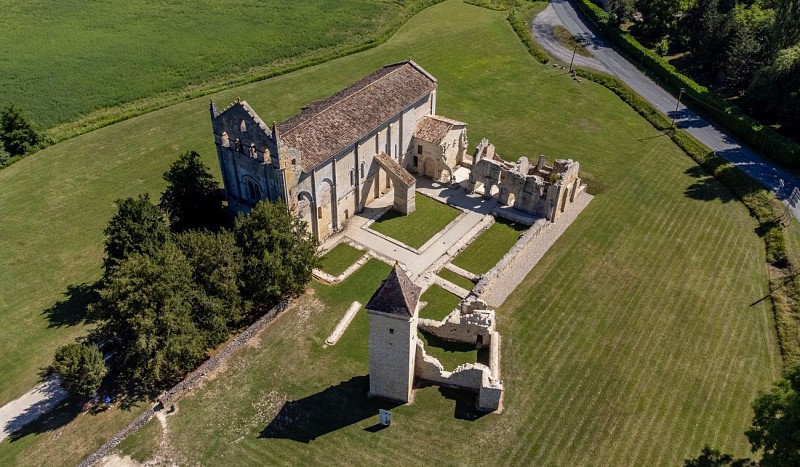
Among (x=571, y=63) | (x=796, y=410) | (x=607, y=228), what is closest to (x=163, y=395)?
(x=796, y=410)

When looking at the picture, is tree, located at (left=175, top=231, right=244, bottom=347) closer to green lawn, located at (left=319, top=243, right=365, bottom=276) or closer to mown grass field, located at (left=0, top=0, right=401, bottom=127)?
green lawn, located at (left=319, top=243, right=365, bottom=276)

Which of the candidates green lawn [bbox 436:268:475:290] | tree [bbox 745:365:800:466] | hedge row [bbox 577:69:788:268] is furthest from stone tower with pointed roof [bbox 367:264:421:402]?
hedge row [bbox 577:69:788:268]

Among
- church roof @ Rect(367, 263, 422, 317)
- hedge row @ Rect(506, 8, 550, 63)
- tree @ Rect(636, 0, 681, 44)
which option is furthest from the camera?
tree @ Rect(636, 0, 681, 44)

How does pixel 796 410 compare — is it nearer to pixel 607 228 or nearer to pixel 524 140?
pixel 607 228

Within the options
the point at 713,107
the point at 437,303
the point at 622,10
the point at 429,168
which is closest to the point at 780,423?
the point at 437,303

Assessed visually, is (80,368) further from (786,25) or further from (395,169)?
(786,25)

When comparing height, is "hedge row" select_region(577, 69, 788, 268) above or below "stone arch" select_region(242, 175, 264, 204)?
below
